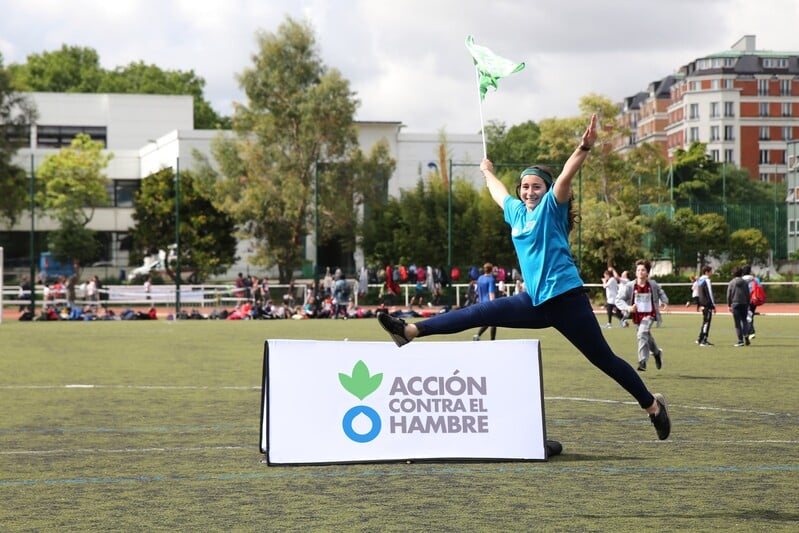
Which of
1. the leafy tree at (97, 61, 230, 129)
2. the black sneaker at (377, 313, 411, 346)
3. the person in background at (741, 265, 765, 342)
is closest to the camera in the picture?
the black sneaker at (377, 313, 411, 346)

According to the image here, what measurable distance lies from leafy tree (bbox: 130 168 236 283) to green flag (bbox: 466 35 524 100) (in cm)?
5030

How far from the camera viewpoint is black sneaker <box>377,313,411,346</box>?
821cm

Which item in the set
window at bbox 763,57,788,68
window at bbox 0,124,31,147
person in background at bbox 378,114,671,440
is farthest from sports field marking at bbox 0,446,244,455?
window at bbox 763,57,788,68

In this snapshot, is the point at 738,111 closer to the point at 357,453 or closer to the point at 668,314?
the point at 668,314

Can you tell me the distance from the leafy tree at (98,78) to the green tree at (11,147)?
5239cm

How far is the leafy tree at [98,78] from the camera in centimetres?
11681

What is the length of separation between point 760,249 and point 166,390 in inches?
→ 1804

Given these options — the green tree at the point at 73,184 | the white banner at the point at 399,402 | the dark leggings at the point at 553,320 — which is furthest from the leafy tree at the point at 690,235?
the dark leggings at the point at 553,320

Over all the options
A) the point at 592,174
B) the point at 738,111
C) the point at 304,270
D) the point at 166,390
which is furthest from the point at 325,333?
the point at 738,111

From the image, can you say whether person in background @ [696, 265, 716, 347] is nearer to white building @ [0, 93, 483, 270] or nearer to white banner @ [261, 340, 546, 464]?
white banner @ [261, 340, 546, 464]

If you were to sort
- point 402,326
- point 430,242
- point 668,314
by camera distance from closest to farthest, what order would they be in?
point 402,326 → point 668,314 → point 430,242

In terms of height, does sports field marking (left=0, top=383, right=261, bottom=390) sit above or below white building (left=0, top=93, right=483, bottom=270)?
below

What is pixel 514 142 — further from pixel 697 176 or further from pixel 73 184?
pixel 73 184

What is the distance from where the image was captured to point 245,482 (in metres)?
→ 8.51
